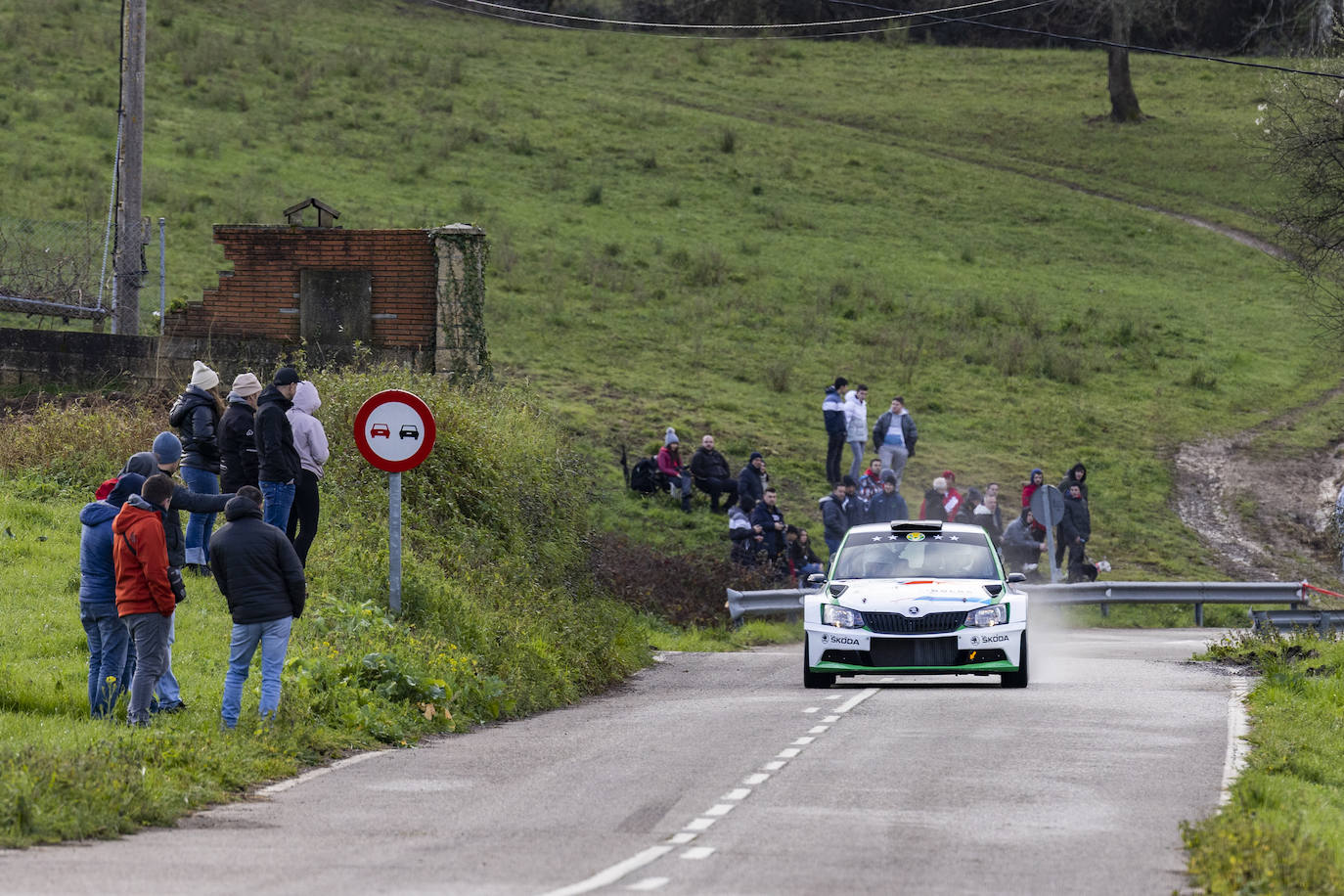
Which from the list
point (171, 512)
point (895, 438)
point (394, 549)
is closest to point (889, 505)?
point (895, 438)

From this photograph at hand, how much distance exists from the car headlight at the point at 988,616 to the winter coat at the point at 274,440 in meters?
6.17

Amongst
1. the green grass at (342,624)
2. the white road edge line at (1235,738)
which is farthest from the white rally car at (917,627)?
the green grass at (342,624)

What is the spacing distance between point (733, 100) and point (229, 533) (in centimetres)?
5428

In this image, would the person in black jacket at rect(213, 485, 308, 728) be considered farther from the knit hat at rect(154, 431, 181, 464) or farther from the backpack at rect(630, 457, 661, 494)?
the backpack at rect(630, 457, 661, 494)

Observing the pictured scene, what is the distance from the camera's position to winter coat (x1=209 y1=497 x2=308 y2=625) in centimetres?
1154

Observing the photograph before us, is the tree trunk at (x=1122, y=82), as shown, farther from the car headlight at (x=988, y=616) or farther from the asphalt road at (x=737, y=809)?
the asphalt road at (x=737, y=809)

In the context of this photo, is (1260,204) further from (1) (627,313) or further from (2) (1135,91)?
(1) (627,313)

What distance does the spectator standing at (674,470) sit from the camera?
27.0 metres

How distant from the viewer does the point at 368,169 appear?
4500 centimetres

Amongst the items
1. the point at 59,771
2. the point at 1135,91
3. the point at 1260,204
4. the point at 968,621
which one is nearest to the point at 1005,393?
the point at 968,621

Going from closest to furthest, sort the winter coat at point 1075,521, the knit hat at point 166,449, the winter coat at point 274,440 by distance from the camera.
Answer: the knit hat at point 166,449, the winter coat at point 274,440, the winter coat at point 1075,521

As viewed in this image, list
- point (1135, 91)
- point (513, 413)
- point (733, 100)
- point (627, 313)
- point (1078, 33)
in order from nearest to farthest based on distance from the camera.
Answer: point (513, 413)
point (627, 313)
point (733, 100)
point (1135, 91)
point (1078, 33)

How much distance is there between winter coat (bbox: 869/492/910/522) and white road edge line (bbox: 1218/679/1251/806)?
944 cm

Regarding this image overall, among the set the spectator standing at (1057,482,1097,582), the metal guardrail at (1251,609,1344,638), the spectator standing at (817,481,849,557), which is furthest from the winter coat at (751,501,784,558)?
the metal guardrail at (1251,609,1344,638)
